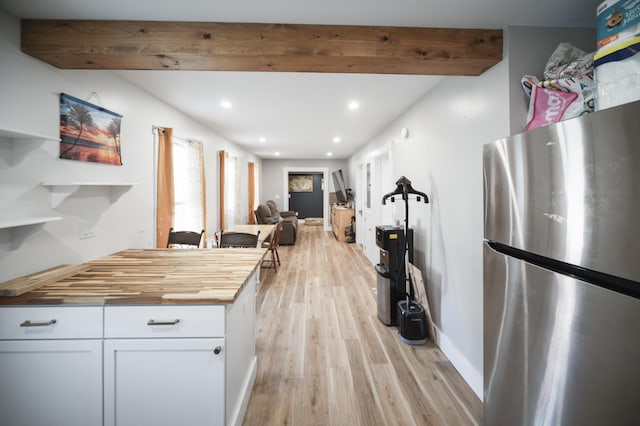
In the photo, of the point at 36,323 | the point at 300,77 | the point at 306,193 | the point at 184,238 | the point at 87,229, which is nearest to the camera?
the point at 36,323

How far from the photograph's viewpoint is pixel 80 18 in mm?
1486

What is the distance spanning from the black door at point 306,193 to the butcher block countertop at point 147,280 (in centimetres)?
898

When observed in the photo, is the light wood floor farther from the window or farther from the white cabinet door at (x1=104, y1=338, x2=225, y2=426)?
the window

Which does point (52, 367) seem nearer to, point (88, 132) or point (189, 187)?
point (88, 132)

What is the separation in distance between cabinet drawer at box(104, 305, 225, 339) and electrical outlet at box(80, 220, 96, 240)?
1.07m

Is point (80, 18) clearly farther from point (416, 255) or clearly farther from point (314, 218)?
point (314, 218)

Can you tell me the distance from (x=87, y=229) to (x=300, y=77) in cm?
214

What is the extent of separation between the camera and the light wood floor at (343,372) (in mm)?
1604

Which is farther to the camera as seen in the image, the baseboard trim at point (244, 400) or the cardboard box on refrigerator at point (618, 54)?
the baseboard trim at point (244, 400)

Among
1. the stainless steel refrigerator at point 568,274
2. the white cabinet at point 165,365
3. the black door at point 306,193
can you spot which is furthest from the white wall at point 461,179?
the black door at point 306,193

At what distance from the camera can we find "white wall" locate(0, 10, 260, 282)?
1458mm

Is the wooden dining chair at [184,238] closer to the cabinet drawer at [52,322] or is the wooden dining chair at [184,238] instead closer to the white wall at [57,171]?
the white wall at [57,171]

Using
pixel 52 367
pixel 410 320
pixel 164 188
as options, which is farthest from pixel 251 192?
pixel 52 367

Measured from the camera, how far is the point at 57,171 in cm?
175
